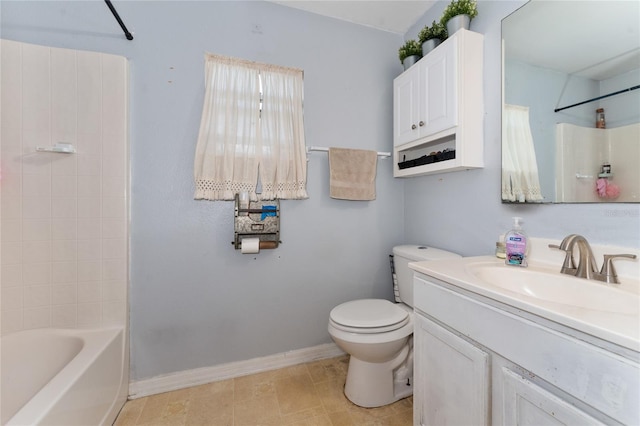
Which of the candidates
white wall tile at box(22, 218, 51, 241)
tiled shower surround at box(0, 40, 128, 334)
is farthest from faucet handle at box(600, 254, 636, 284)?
white wall tile at box(22, 218, 51, 241)

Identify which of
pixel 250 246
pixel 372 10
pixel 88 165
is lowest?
pixel 250 246

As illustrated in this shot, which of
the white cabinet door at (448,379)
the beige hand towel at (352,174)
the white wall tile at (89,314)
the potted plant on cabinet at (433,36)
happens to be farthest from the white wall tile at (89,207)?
the potted plant on cabinet at (433,36)

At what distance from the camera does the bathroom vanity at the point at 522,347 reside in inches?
21.3

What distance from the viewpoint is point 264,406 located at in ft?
4.56

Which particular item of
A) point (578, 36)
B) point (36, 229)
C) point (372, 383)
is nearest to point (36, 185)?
point (36, 229)

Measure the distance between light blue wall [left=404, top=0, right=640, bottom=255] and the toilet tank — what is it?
113 mm

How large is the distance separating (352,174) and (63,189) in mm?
1663

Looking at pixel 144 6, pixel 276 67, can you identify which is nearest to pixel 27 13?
pixel 144 6

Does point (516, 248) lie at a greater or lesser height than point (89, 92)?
lesser

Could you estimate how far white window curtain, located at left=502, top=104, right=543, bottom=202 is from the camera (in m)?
1.15

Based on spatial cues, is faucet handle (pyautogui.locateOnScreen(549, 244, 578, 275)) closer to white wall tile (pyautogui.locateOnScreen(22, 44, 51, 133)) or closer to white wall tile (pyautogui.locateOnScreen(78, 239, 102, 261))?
white wall tile (pyautogui.locateOnScreen(78, 239, 102, 261))

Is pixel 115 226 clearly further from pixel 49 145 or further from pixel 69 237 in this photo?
pixel 49 145

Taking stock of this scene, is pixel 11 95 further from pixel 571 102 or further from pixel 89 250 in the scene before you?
pixel 571 102

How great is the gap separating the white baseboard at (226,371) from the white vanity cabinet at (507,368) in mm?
827
